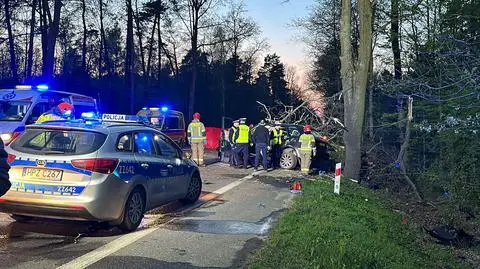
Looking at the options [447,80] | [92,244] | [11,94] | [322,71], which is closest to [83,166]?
[92,244]

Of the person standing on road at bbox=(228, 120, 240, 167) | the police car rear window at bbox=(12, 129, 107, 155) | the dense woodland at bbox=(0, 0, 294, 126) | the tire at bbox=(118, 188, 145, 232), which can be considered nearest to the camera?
the police car rear window at bbox=(12, 129, 107, 155)

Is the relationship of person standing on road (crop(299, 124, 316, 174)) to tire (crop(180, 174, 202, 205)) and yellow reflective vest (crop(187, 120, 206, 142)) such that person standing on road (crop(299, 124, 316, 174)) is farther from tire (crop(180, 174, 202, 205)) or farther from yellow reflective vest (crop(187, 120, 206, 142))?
tire (crop(180, 174, 202, 205))

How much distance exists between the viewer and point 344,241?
6.48 metres

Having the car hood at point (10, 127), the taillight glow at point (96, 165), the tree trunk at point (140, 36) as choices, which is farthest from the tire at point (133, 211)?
the tree trunk at point (140, 36)

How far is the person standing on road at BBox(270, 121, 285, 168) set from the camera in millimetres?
18250

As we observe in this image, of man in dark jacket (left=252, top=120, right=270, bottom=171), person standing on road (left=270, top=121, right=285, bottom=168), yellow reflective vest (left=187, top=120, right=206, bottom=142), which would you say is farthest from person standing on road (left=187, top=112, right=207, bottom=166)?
person standing on road (left=270, top=121, right=285, bottom=168)

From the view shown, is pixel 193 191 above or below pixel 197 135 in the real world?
below

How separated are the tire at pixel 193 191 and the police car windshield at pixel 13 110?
6.20 metres

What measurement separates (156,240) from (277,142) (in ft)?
38.9

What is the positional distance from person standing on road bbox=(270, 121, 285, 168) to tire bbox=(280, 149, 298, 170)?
8.2 inches

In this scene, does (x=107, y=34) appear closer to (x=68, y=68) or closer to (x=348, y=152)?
(x=68, y=68)

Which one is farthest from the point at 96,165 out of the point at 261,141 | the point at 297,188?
the point at 261,141

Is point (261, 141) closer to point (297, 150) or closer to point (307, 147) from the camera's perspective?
point (307, 147)

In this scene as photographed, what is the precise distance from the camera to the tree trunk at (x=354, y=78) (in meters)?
15.3
